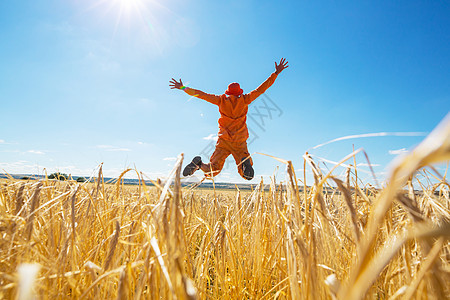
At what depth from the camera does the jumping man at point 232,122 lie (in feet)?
17.5

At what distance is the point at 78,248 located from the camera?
117 cm

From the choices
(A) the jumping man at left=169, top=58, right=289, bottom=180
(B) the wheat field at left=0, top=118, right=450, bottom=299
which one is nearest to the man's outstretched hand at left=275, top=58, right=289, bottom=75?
(A) the jumping man at left=169, top=58, right=289, bottom=180

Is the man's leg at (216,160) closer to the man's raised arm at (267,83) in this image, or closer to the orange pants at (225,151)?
the orange pants at (225,151)

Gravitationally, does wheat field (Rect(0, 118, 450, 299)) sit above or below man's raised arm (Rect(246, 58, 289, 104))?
below

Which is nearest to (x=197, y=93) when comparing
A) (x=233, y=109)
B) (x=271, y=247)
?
(x=233, y=109)

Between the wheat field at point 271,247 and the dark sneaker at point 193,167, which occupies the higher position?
the dark sneaker at point 193,167

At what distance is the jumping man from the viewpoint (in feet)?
17.5

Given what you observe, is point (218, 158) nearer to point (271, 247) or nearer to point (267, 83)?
point (267, 83)

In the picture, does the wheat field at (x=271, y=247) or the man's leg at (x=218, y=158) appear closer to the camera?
the wheat field at (x=271, y=247)

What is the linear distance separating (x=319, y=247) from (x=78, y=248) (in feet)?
3.90

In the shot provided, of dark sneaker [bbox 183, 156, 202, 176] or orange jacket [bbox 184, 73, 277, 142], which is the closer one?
orange jacket [bbox 184, 73, 277, 142]

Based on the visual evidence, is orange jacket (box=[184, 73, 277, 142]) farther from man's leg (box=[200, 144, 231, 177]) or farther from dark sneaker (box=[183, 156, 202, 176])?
dark sneaker (box=[183, 156, 202, 176])

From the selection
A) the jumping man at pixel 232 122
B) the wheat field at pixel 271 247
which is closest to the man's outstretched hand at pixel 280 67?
the jumping man at pixel 232 122

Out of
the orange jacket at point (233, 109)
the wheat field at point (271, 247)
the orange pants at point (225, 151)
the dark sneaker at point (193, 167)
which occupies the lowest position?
the wheat field at point (271, 247)
